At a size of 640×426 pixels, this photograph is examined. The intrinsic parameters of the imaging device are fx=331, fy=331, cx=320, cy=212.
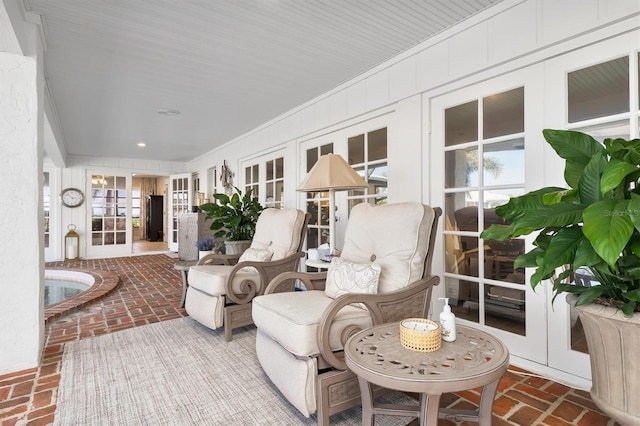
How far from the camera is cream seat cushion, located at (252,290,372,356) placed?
1625 millimetres

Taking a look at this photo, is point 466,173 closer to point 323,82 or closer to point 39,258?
point 323,82

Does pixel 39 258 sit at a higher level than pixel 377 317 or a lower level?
higher

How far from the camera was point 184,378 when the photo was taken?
211 cm

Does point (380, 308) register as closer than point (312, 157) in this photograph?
Yes

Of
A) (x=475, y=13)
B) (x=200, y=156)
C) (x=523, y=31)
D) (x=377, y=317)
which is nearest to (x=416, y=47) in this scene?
(x=475, y=13)

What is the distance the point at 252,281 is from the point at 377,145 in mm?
1858

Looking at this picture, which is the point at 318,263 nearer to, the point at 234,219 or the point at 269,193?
the point at 234,219

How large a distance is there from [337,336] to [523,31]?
2333 millimetres

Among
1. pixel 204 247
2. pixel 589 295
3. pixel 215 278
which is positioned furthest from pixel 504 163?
pixel 204 247

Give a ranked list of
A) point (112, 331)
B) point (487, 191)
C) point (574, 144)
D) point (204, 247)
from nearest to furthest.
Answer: point (574, 144) → point (487, 191) → point (112, 331) → point (204, 247)

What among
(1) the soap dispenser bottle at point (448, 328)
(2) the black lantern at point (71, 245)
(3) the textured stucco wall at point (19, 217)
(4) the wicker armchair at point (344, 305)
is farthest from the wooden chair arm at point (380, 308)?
(2) the black lantern at point (71, 245)

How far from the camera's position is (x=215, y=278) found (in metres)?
2.76

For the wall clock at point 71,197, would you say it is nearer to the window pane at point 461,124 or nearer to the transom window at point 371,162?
the transom window at point 371,162

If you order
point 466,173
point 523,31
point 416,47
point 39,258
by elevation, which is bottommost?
point 39,258
